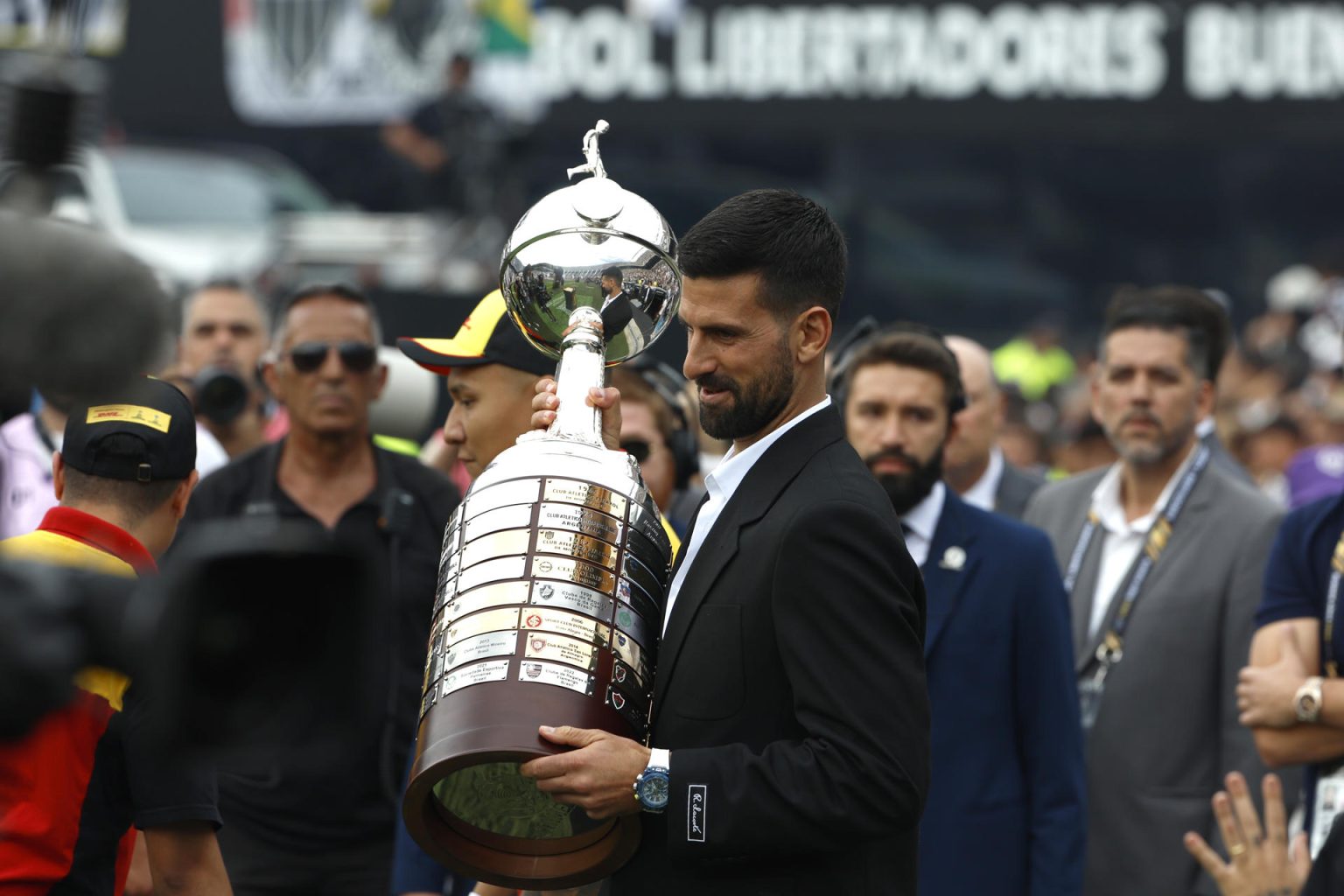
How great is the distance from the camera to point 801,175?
18.5 meters

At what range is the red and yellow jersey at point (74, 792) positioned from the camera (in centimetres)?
316

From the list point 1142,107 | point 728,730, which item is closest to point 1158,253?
point 1142,107

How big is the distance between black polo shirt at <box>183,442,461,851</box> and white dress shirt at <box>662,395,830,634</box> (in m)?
1.61

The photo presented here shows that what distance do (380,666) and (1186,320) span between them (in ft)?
9.04

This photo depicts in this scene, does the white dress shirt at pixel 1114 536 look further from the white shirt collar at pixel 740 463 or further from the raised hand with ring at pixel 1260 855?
the white shirt collar at pixel 740 463

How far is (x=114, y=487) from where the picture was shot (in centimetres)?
353

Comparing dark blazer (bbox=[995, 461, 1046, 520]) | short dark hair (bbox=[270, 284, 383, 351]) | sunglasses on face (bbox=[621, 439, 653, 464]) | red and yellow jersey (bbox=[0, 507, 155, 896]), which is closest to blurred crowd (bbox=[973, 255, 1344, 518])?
dark blazer (bbox=[995, 461, 1046, 520])

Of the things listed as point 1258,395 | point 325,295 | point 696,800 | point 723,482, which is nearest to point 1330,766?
point 723,482

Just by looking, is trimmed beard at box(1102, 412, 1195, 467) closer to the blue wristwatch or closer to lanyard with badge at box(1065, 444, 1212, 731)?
lanyard with badge at box(1065, 444, 1212, 731)

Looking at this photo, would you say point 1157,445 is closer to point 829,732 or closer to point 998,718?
point 998,718

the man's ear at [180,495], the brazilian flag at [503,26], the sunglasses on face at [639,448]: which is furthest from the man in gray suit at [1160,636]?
the brazilian flag at [503,26]

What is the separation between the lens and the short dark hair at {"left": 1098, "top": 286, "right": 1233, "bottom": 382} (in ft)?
Answer: 19.2

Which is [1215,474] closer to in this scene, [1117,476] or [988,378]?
[1117,476]

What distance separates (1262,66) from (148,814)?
15.0 meters
